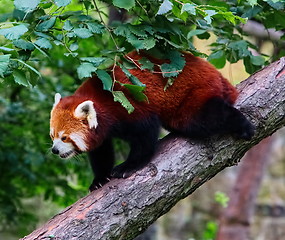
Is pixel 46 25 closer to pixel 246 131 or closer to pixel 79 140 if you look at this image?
pixel 79 140

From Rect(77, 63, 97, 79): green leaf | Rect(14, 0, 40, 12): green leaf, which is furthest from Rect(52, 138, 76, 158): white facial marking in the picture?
Rect(14, 0, 40, 12): green leaf

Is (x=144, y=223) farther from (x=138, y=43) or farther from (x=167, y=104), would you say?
(x=138, y=43)

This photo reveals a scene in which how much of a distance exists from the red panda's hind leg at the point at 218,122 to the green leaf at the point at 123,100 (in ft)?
1.64

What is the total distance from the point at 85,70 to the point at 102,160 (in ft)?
3.05

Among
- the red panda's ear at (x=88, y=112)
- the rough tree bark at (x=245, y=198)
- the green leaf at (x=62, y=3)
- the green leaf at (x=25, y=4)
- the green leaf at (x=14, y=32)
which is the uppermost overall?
the green leaf at (x=62, y=3)

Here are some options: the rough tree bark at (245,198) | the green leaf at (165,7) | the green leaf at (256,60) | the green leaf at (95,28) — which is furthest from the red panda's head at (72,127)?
the rough tree bark at (245,198)

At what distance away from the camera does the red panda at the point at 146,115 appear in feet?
9.15

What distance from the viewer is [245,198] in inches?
272

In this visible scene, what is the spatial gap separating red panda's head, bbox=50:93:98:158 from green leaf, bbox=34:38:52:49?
0.41m

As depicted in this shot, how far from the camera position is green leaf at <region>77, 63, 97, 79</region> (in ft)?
7.99

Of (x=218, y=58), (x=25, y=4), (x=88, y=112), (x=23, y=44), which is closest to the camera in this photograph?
(x=25, y=4)

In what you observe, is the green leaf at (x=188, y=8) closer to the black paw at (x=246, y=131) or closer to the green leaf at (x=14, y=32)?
the green leaf at (x=14, y=32)

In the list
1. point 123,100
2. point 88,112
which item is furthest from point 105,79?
point 88,112

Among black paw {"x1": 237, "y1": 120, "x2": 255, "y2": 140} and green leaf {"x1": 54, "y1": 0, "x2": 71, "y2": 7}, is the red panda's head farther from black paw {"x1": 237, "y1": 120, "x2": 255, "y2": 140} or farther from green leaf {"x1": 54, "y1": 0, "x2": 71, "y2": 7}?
black paw {"x1": 237, "y1": 120, "x2": 255, "y2": 140}
